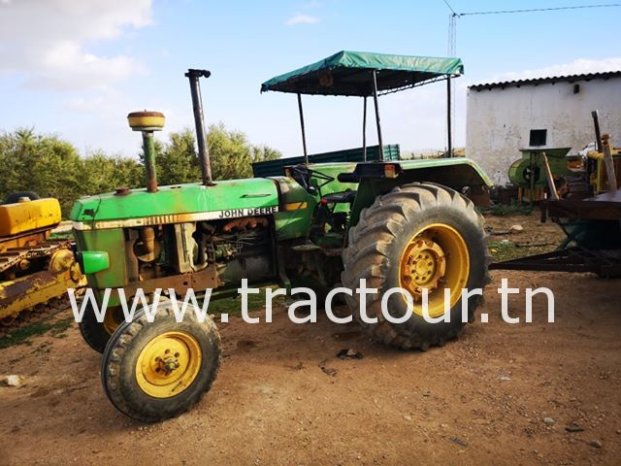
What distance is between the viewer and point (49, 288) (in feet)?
18.6

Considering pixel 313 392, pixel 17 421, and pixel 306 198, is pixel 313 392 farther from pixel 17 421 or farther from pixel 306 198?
pixel 17 421

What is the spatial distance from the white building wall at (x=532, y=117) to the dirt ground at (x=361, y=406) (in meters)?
13.0

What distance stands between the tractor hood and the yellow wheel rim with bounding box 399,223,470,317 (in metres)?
1.20

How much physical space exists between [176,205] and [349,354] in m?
1.75

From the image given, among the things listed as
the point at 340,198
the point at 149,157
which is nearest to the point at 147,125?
the point at 149,157

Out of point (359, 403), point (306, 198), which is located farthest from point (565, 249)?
point (359, 403)

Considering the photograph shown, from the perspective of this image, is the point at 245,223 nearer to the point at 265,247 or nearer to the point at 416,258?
the point at 265,247

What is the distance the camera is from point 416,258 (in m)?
4.00

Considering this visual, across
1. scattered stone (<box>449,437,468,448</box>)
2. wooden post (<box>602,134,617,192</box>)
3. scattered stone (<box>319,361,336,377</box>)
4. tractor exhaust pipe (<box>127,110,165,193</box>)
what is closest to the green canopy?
wooden post (<box>602,134,617,192</box>)

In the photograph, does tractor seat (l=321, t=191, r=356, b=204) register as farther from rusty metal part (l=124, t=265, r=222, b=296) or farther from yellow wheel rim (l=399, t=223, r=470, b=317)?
rusty metal part (l=124, t=265, r=222, b=296)

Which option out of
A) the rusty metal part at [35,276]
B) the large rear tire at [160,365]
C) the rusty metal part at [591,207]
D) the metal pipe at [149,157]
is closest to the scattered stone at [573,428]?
the large rear tire at [160,365]

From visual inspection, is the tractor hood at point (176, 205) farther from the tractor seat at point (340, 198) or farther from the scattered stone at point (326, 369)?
the scattered stone at point (326, 369)

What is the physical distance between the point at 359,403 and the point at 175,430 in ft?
3.72

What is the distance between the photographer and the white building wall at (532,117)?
15.2m
